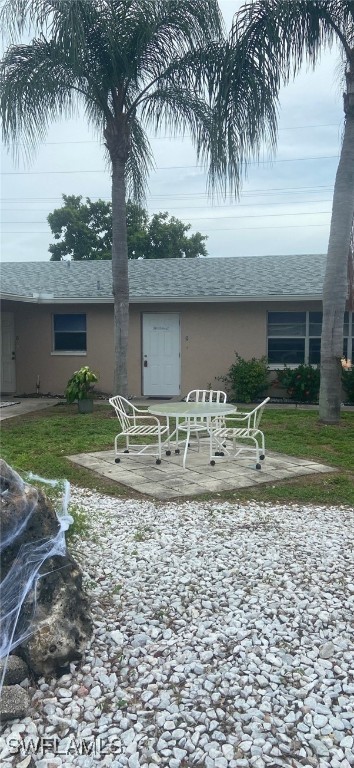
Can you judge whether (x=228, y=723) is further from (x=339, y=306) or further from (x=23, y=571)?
(x=339, y=306)

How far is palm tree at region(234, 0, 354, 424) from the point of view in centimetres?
987

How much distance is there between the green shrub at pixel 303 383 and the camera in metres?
14.0

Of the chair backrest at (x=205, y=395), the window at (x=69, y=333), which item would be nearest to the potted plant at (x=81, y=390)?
the chair backrest at (x=205, y=395)

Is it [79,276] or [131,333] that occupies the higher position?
[79,276]

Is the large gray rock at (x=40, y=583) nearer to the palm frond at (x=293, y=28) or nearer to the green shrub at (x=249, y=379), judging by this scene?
the palm frond at (x=293, y=28)

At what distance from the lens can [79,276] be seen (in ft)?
57.6

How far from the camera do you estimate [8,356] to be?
1605cm

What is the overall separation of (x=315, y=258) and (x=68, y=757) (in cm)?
1690

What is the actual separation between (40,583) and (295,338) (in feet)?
40.6

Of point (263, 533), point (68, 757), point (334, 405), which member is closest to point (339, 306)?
point (334, 405)

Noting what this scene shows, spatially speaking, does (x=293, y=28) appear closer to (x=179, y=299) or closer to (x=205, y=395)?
(x=179, y=299)

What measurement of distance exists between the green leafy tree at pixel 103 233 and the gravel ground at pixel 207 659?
28550 millimetres

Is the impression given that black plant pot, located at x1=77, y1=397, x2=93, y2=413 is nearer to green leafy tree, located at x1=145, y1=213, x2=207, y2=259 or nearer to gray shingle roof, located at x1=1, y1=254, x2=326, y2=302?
gray shingle roof, located at x1=1, y1=254, x2=326, y2=302

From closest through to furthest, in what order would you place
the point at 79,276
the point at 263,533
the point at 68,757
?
the point at 68,757, the point at 263,533, the point at 79,276
